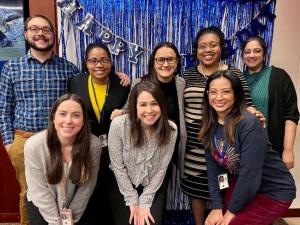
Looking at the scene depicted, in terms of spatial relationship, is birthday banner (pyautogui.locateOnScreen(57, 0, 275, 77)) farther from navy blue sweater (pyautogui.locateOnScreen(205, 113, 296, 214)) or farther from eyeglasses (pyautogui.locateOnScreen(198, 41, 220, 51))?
navy blue sweater (pyautogui.locateOnScreen(205, 113, 296, 214))

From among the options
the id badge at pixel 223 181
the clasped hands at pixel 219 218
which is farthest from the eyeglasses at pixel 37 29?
the clasped hands at pixel 219 218

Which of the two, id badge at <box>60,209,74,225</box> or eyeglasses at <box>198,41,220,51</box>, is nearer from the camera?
id badge at <box>60,209,74,225</box>

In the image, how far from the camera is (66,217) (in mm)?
1758

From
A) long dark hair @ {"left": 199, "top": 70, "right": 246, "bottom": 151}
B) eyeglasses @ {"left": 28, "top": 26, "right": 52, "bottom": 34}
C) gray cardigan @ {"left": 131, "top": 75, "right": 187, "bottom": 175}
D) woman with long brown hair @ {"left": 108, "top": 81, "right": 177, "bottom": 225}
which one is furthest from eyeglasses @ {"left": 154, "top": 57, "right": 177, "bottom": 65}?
eyeglasses @ {"left": 28, "top": 26, "right": 52, "bottom": 34}

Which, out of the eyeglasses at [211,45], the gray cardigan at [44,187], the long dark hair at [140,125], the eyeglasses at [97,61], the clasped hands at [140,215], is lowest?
the clasped hands at [140,215]

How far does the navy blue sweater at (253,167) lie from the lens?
1.62m

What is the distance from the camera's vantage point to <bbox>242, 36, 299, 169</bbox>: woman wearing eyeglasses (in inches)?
80.5

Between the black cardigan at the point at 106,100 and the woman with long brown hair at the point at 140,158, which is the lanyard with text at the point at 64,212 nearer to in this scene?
the woman with long brown hair at the point at 140,158

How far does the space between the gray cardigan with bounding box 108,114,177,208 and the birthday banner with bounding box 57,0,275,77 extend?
0.74 meters

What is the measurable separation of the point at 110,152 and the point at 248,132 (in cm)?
82

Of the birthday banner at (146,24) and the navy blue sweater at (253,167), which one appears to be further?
the birthday banner at (146,24)

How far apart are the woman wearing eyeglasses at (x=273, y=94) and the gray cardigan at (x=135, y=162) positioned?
64 centimetres

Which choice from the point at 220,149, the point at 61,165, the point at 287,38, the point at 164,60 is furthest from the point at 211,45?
the point at 61,165

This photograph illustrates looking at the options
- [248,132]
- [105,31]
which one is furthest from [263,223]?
[105,31]
